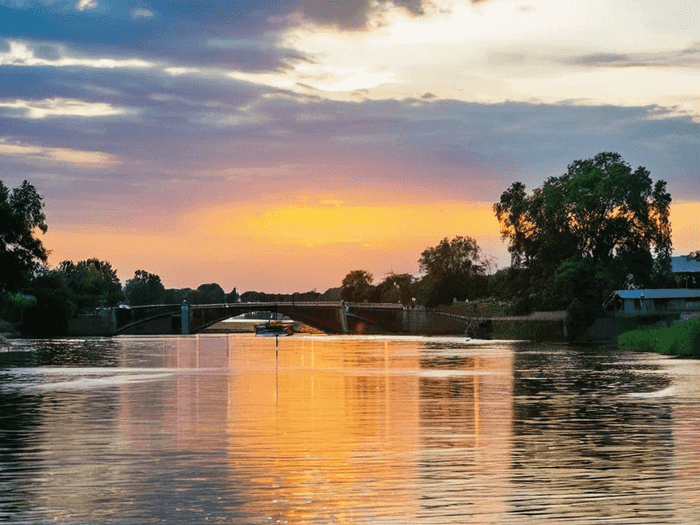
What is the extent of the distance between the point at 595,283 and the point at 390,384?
10408cm

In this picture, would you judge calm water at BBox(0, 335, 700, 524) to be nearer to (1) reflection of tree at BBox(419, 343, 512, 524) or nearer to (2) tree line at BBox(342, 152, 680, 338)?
(1) reflection of tree at BBox(419, 343, 512, 524)

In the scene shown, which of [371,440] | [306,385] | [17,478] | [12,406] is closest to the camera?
[17,478]

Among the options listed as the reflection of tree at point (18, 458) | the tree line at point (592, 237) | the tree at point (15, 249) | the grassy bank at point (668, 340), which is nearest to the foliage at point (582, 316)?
the tree line at point (592, 237)

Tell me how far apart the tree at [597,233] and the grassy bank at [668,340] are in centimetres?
2206

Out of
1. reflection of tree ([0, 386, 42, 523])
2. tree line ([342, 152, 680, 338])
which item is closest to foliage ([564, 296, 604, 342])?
tree line ([342, 152, 680, 338])

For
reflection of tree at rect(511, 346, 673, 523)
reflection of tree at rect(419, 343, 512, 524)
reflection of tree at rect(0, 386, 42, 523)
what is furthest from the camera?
reflection of tree at rect(511, 346, 673, 523)

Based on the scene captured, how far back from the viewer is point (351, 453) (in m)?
35.5

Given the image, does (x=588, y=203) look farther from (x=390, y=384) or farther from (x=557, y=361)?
(x=390, y=384)

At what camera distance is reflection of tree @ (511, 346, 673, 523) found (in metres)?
25.6

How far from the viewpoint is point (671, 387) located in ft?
225

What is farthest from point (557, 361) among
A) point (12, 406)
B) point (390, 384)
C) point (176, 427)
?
point (176, 427)

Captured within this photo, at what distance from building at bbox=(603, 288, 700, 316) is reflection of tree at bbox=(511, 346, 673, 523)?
341ft

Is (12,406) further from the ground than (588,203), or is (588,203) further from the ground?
(588,203)

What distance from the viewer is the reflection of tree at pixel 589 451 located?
25625 mm
